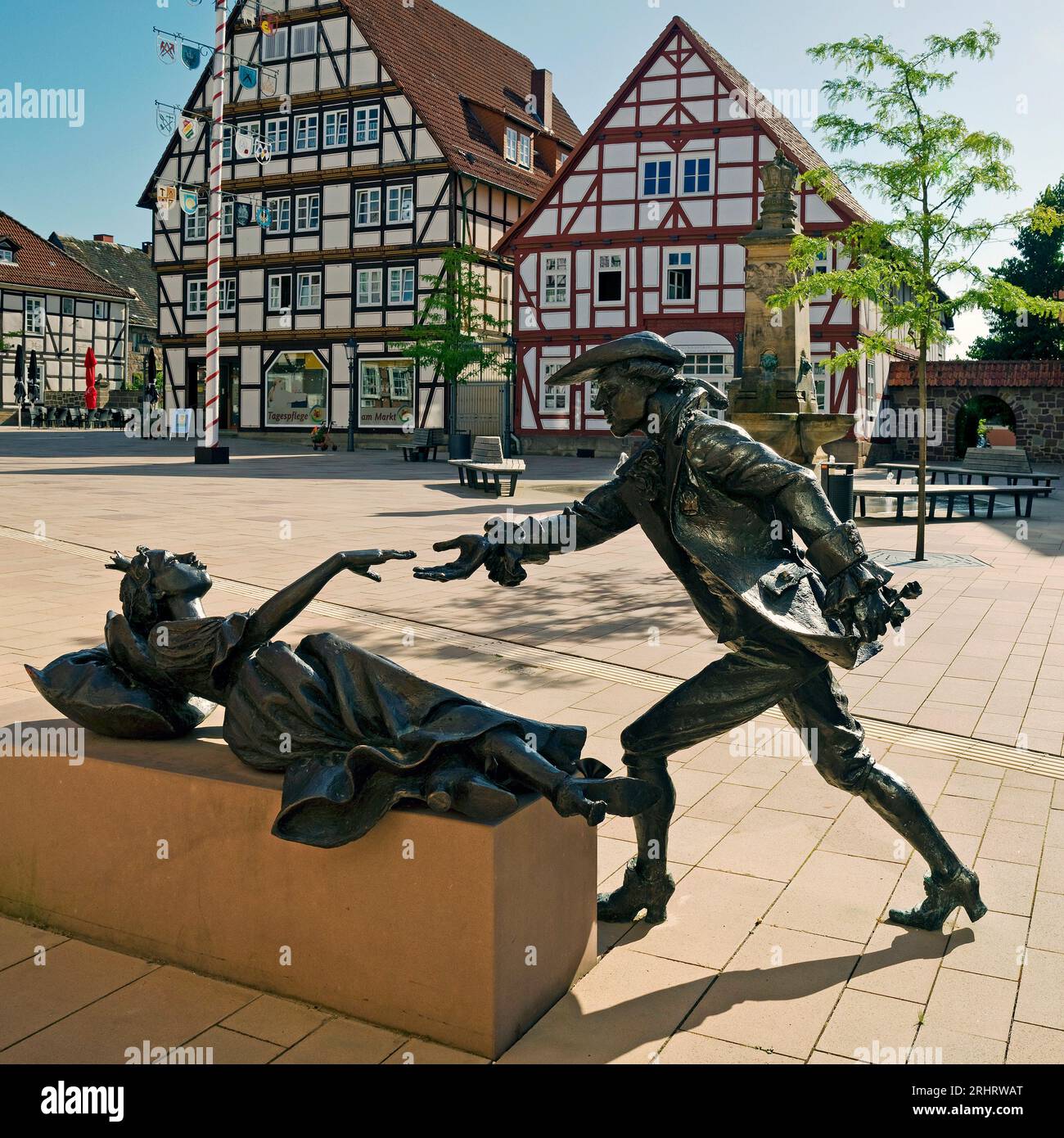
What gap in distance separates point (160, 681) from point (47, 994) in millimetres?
979

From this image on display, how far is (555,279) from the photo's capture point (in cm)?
3597

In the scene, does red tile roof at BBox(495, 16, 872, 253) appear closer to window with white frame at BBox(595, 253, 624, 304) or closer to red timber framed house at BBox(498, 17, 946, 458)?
red timber framed house at BBox(498, 17, 946, 458)

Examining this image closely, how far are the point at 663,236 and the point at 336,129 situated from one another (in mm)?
11565

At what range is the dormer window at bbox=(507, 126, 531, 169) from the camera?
4084cm

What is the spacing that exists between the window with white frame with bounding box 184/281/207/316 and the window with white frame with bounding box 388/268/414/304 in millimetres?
7946

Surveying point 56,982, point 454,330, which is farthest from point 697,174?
point 56,982

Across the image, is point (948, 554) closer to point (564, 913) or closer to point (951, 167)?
point (951, 167)

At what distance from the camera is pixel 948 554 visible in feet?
46.4

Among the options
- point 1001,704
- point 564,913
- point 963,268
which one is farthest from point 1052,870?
point 963,268

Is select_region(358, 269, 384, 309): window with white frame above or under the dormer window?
under

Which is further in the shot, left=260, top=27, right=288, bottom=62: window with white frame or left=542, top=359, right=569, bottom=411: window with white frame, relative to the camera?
left=260, top=27, right=288, bottom=62: window with white frame

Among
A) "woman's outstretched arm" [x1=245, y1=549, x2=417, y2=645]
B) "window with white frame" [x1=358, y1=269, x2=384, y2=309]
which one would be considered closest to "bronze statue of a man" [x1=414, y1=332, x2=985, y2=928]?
"woman's outstretched arm" [x1=245, y1=549, x2=417, y2=645]

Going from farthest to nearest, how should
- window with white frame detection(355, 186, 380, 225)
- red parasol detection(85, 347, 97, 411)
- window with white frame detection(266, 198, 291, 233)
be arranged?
1. red parasol detection(85, 347, 97, 411)
2. window with white frame detection(266, 198, 291, 233)
3. window with white frame detection(355, 186, 380, 225)
